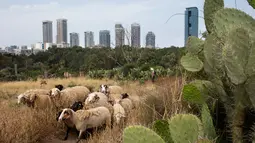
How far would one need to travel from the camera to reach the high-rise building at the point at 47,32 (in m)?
77.8

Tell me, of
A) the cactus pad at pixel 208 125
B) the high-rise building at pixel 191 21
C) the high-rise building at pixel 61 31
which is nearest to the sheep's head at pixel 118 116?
the high-rise building at pixel 191 21

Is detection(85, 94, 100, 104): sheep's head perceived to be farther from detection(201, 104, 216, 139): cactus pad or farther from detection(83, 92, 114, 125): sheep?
detection(201, 104, 216, 139): cactus pad

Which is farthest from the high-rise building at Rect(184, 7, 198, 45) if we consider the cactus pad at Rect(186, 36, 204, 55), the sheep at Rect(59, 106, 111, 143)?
the sheep at Rect(59, 106, 111, 143)

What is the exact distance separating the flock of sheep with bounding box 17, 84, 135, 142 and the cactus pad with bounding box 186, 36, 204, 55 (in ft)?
6.84

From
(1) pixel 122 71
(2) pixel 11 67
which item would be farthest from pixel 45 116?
(2) pixel 11 67

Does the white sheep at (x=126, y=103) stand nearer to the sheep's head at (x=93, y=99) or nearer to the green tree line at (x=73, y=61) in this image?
the sheep's head at (x=93, y=99)

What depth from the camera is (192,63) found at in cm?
491

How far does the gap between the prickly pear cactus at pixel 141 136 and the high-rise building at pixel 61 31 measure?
71648 millimetres

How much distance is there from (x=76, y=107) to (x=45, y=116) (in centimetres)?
82

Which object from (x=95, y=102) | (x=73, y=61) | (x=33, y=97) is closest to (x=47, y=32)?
(x=73, y=61)

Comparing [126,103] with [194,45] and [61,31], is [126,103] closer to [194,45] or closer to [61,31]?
[194,45]

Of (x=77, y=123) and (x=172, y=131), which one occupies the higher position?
(x=172, y=131)

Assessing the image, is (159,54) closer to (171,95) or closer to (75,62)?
(75,62)

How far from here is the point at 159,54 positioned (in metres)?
37.9
